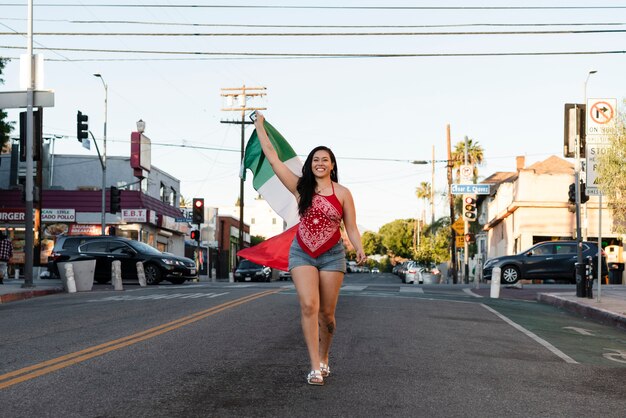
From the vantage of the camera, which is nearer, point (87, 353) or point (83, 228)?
point (87, 353)

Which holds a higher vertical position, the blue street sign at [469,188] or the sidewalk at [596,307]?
the blue street sign at [469,188]

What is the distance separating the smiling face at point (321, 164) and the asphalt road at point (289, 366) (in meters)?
1.72

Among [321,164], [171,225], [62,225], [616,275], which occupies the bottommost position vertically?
[616,275]

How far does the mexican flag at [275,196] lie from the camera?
820 cm

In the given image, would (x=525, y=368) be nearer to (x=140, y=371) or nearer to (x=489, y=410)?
(x=489, y=410)

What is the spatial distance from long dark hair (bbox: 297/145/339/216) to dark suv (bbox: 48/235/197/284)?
22269mm

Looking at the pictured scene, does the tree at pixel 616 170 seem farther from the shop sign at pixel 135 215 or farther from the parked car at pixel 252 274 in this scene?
the shop sign at pixel 135 215

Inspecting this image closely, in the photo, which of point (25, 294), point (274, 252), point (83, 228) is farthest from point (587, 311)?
point (83, 228)

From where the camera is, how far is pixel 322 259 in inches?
261

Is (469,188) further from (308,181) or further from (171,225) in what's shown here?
(308,181)

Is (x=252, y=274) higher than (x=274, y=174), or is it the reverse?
(x=274, y=174)

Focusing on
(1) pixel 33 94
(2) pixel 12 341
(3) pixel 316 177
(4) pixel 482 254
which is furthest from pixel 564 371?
(4) pixel 482 254

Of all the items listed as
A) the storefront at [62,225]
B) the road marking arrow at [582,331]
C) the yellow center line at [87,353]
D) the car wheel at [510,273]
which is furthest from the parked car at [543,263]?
the storefront at [62,225]

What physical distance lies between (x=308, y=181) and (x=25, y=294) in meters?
16.2
